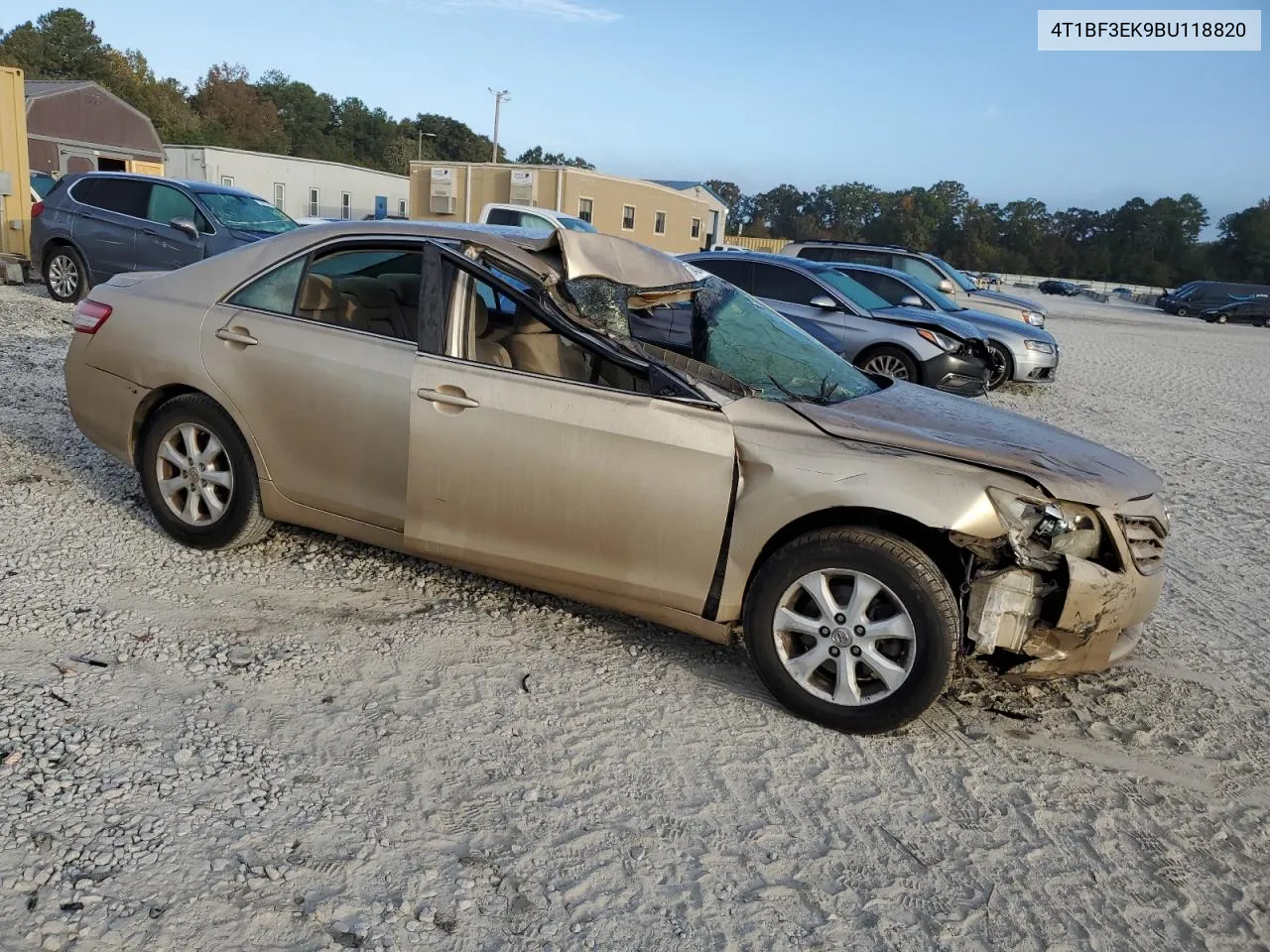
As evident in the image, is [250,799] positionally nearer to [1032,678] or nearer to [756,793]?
[756,793]

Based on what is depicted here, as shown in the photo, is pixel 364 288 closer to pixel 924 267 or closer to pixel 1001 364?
pixel 1001 364

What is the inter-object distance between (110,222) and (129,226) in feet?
1.11

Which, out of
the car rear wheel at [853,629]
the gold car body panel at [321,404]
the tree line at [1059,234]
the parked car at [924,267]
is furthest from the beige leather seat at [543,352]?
the tree line at [1059,234]

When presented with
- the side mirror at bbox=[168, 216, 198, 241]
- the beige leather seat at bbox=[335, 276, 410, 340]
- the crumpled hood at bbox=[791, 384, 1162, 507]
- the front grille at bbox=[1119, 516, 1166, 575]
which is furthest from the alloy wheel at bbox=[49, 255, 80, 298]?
the front grille at bbox=[1119, 516, 1166, 575]

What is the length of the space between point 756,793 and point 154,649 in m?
2.42

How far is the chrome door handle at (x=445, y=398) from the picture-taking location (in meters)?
3.95

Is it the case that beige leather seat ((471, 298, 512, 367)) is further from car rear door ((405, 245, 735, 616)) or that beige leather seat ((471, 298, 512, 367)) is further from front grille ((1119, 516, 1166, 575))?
front grille ((1119, 516, 1166, 575))

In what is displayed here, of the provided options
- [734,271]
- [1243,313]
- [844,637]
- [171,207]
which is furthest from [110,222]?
[1243,313]

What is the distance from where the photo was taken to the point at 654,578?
3.77 m

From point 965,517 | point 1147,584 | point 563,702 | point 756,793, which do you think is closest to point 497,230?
point 563,702

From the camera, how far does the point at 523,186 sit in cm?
3838

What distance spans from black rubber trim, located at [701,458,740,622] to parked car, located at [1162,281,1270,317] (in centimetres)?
4787

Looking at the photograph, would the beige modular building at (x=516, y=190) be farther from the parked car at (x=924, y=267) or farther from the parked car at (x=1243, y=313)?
the parked car at (x=1243, y=313)

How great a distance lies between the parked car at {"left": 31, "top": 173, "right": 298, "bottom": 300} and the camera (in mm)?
11625
